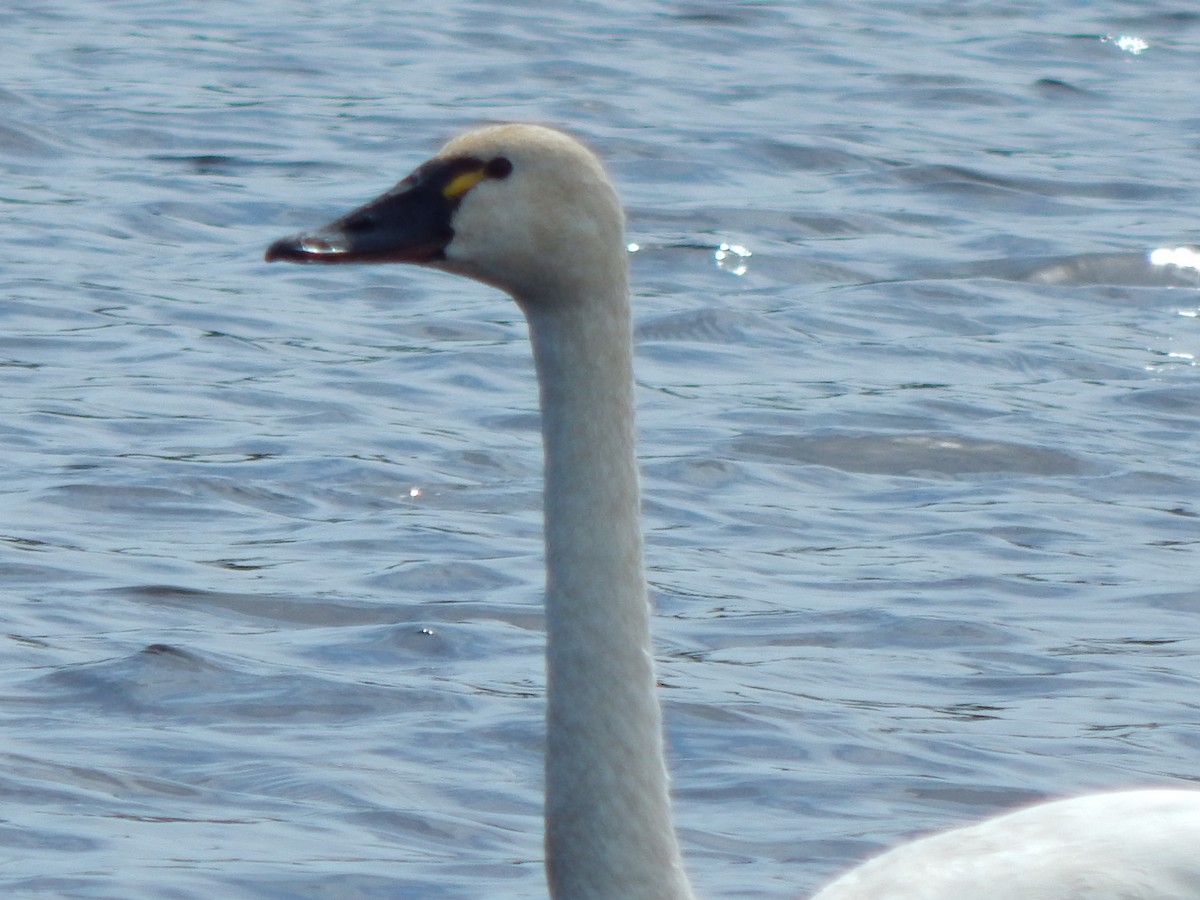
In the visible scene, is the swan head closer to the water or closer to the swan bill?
the swan bill

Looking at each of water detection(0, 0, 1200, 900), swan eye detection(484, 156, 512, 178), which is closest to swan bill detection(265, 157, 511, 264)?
swan eye detection(484, 156, 512, 178)

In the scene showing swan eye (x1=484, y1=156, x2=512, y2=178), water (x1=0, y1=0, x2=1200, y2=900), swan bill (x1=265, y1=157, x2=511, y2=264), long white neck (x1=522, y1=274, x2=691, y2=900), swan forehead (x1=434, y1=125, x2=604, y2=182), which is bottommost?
water (x1=0, y1=0, x2=1200, y2=900)

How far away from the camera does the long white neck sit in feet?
12.9

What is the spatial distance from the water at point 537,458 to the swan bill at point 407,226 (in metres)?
2.03

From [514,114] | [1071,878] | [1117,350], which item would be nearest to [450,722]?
[1071,878]

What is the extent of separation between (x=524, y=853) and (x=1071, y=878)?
196 cm

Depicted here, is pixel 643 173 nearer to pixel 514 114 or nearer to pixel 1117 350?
pixel 514 114

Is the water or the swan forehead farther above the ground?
the swan forehead

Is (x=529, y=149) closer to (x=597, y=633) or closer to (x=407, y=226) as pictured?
(x=407, y=226)

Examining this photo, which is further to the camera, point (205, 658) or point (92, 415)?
point (92, 415)

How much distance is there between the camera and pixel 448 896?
5617 mm

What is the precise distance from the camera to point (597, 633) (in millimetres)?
3955

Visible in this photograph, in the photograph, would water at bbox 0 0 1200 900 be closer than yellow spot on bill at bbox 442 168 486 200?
No

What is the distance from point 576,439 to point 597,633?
0.98ft
